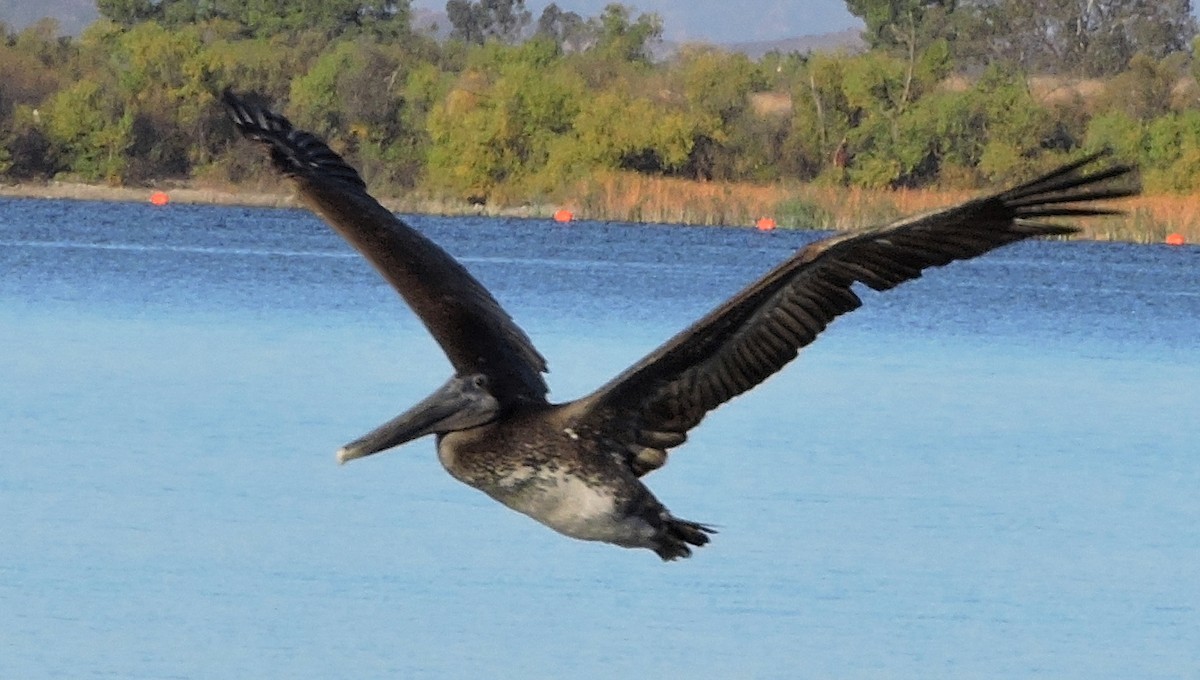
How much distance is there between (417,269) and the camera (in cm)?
854

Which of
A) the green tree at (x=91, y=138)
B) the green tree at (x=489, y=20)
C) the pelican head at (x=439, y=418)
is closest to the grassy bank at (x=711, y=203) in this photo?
the green tree at (x=91, y=138)

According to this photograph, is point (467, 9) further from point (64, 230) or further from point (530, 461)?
point (530, 461)

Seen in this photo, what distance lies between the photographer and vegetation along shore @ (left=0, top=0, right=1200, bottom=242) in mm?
57531

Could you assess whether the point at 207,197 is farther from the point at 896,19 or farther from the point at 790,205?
the point at 896,19

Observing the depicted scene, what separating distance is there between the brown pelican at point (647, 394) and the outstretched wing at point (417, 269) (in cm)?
2

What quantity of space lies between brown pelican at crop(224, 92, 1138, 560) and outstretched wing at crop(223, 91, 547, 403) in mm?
16

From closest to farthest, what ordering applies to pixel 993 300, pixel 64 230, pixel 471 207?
pixel 993 300 → pixel 64 230 → pixel 471 207

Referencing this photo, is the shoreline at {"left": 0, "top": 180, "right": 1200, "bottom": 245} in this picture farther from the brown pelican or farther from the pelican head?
the pelican head

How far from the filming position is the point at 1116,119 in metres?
60.6

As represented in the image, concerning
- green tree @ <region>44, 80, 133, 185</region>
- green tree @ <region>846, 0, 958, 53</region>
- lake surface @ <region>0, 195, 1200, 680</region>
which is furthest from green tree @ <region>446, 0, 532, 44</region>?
lake surface @ <region>0, 195, 1200, 680</region>

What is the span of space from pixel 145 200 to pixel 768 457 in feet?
139

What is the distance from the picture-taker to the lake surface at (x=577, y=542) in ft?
39.2

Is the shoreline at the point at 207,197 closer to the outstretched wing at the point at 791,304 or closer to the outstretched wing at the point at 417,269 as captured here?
the outstretched wing at the point at 417,269

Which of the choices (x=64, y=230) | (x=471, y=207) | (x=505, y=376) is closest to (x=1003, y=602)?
(x=505, y=376)
